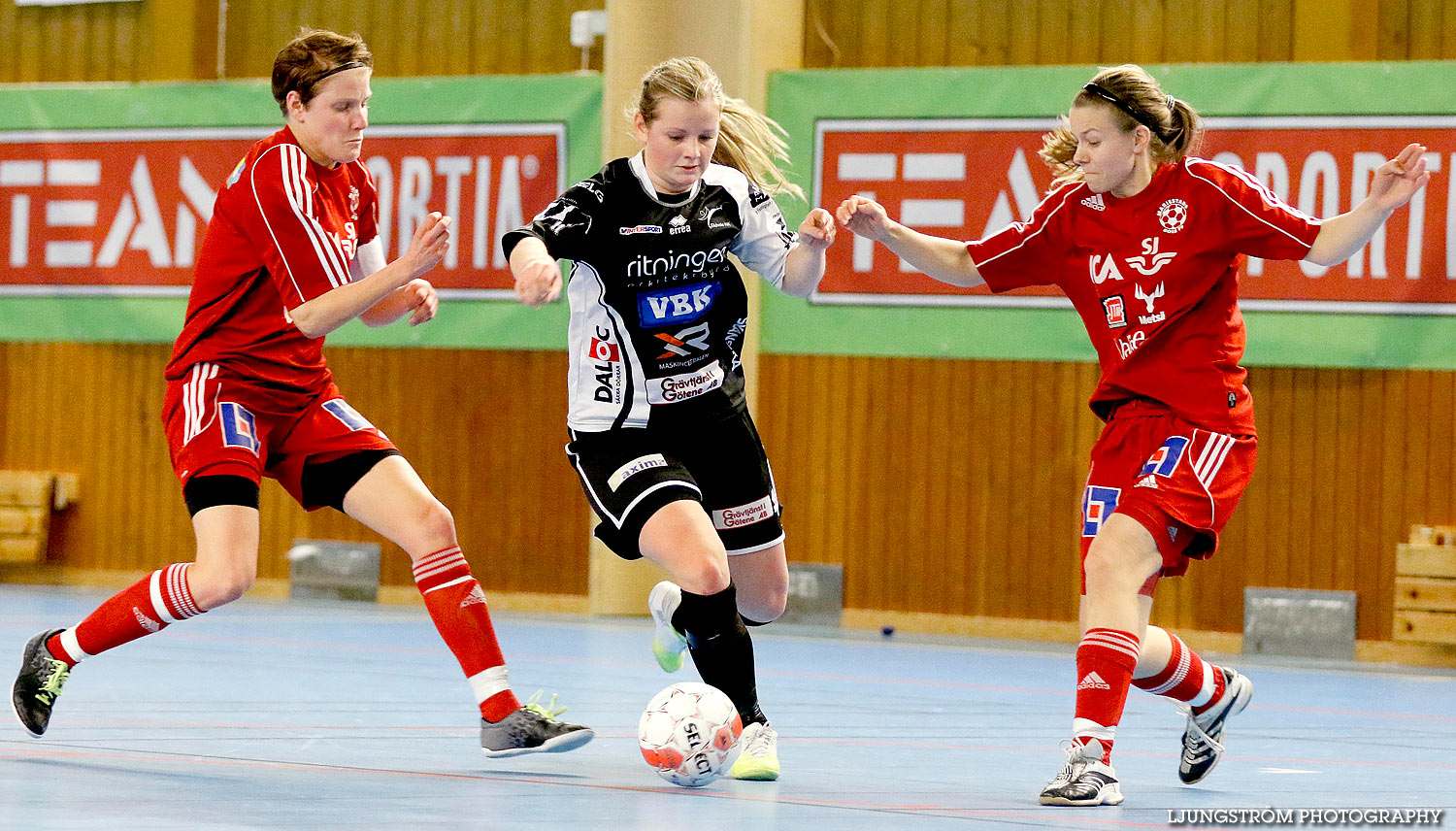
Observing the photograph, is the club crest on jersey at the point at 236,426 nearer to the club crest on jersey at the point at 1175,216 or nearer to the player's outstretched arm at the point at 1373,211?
the club crest on jersey at the point at 1175,216

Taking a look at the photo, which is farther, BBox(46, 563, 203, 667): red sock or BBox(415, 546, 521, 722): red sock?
BBox(46, 563, 203, 667): red sock

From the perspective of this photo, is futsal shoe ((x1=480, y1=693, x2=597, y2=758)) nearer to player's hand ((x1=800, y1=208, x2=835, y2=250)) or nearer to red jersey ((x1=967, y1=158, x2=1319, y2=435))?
player's hand ((x1=800, y1=208, x2=835, y2=250))

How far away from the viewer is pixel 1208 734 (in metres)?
5.12

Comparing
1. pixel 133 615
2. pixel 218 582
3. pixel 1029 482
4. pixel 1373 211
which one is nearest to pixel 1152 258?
pixel 1373 211

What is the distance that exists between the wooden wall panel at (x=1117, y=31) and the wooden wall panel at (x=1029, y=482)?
164 cm

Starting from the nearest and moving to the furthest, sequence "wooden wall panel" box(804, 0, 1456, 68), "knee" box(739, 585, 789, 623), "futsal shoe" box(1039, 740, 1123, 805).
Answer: "futsal shoe" box(1039, 740, 1123, 805), "knee" box(739, 585, 789, 623), "wooden wall panel" box(804, 0, 1456, 68)

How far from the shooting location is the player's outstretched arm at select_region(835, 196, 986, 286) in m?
5.29

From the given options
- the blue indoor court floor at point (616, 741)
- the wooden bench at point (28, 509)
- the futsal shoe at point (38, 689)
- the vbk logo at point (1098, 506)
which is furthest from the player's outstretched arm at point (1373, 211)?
the wooden bench at point (28, 509)

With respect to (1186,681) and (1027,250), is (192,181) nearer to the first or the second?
(1027,250)

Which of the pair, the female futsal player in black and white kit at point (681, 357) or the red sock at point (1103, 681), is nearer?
the red sock at point (1103, 681)

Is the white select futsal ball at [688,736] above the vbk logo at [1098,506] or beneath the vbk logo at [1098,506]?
beneath

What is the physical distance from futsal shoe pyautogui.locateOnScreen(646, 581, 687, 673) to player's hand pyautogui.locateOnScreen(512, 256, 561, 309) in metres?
1.51

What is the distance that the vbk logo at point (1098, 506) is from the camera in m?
5.04

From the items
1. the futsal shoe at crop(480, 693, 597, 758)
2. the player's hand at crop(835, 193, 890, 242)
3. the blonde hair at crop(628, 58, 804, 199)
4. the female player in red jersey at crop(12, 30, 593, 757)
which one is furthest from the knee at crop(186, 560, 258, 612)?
the player's hand at crop(835, 193, 890, 242)
